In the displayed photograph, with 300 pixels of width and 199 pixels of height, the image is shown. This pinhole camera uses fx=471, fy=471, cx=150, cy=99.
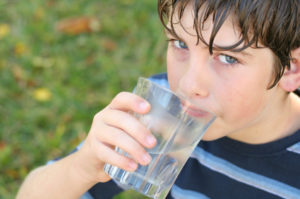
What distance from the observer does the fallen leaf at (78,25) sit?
341 centimetres

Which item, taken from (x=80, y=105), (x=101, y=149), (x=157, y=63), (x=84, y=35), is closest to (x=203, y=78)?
(x=101, y=149)

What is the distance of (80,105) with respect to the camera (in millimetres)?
2846

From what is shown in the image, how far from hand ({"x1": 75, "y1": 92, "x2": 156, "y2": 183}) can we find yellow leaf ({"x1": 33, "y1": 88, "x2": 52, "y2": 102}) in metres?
1.42

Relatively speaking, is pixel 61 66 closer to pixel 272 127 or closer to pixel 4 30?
pixel 4 30

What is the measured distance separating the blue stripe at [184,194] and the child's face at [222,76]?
0.37 m

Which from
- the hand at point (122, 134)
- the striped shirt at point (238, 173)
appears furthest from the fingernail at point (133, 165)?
the striped shirt at point (238, 173)

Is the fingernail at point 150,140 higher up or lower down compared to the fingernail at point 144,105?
lower down

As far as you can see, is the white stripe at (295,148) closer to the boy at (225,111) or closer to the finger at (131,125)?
the boy at (225,111)

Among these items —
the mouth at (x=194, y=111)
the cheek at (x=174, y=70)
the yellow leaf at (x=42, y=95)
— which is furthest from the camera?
the yellow leaf at (x=42, y=95)

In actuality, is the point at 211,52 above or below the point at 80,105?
above

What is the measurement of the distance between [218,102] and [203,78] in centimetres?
9

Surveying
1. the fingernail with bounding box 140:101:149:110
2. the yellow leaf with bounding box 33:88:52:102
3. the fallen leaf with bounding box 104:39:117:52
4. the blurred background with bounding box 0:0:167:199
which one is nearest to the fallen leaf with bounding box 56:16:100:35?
the blurred background with bounding box 0:0:167:199

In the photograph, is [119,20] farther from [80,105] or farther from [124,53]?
[80,105]

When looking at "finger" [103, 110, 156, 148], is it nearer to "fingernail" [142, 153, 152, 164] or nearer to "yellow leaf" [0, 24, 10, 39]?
"fingernail" [142, 153, 152, 164]
